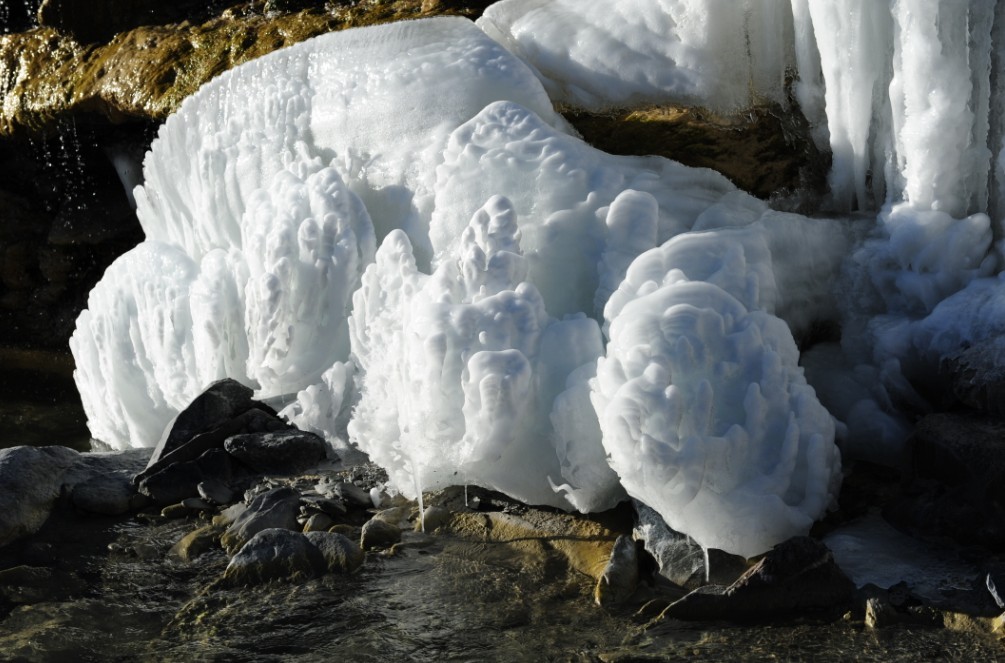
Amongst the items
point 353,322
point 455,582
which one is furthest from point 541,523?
point 353,322

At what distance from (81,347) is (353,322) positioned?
7.92ft

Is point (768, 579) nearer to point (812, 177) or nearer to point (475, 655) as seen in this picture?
point (475, 655)

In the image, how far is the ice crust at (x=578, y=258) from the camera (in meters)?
4.06

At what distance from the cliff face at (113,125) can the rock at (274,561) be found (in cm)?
267

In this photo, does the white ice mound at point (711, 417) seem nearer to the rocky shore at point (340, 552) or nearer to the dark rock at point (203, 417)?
the rocky shore at point (340, 552)

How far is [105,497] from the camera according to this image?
5145mm

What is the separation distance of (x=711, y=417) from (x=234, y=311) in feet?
9.51

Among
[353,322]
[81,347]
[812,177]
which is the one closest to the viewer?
[353,322]

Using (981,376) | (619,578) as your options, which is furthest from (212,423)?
(981,376)

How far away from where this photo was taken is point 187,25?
748 centimetres

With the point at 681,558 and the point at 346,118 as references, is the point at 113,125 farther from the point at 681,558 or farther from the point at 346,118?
the point at 681,558

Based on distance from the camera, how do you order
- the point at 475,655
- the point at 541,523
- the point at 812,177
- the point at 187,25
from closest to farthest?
the point at 475,655 → the point at 541,523 → the point at 812,177 → the point at 187,25

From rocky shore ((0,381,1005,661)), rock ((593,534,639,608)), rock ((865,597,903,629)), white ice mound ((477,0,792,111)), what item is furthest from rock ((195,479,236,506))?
rock ((865,597,903,629))

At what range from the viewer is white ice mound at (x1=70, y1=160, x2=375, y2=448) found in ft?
17.5
